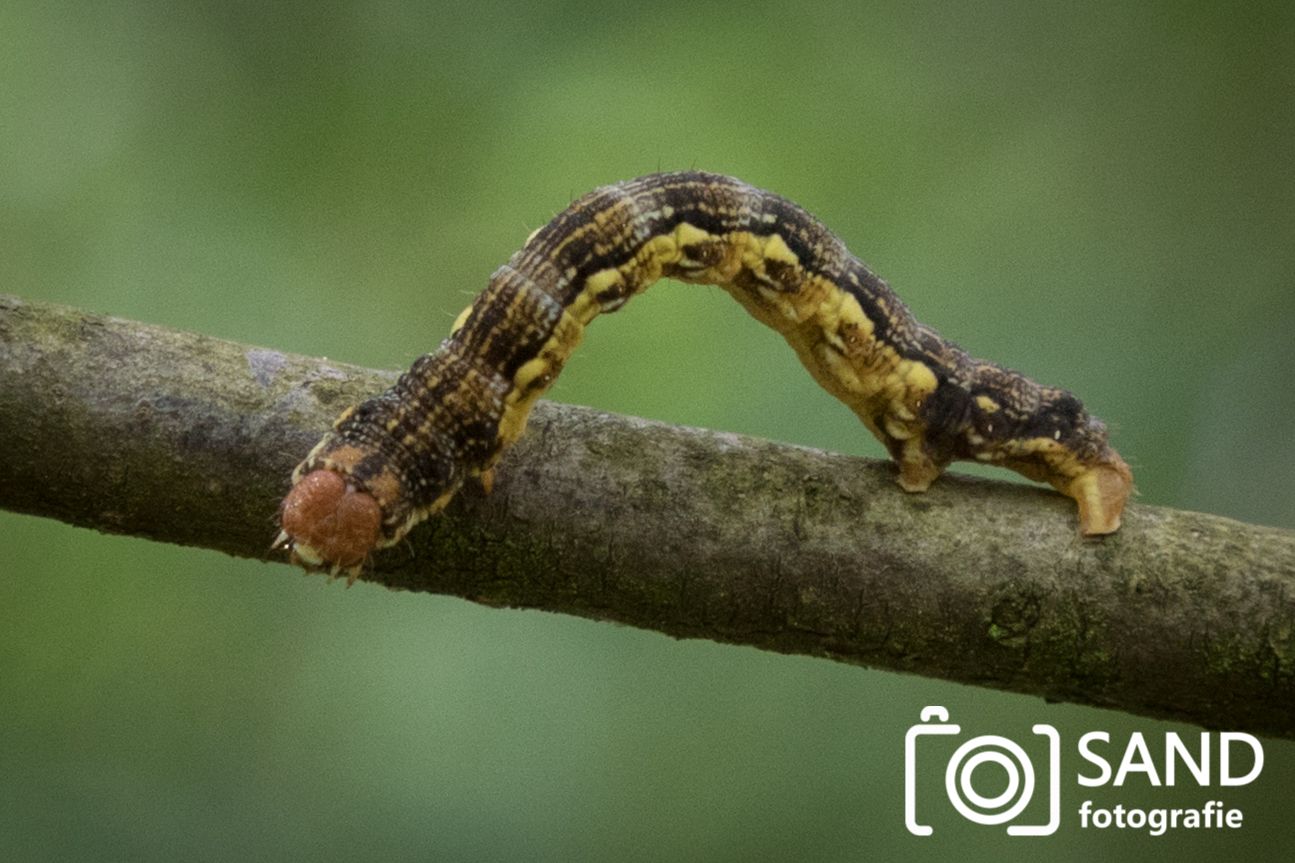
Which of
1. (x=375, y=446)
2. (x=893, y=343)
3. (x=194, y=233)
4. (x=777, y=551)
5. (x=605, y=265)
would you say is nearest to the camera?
(x=375, y=446)

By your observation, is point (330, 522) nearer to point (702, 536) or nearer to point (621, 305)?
point (702, 536)

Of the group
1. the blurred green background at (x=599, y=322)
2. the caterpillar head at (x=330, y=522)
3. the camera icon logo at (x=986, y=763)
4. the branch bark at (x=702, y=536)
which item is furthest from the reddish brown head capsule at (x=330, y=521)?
the camera icon logo at (x=986, y=763)

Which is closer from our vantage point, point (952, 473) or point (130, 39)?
Answer: point (952, 473)

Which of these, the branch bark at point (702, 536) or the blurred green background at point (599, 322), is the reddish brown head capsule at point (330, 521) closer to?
the branch bark at point (702, 536)

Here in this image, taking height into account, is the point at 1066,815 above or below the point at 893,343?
below

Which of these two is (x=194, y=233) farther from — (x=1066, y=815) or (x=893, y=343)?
(x=1066, y=815)

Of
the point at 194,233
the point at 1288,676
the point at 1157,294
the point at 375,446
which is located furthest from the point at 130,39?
the point at 1288,676
